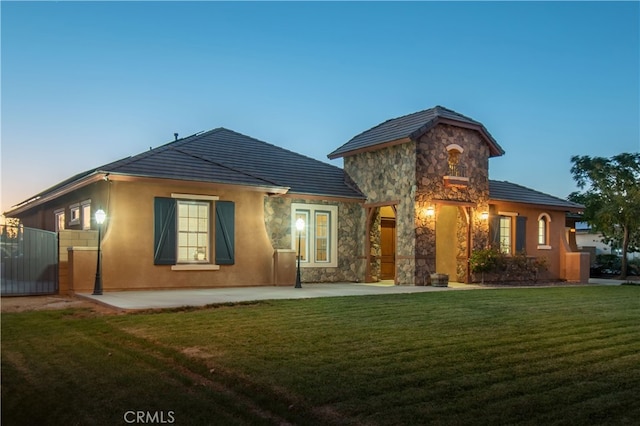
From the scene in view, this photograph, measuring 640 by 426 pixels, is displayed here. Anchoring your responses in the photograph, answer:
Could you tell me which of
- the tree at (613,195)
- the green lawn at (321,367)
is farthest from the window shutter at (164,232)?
the tree at (613,195)

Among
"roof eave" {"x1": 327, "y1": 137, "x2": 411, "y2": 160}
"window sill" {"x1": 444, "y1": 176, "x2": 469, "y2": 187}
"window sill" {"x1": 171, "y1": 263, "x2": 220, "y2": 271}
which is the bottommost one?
"window sill" {"x1": 171, "y1": 263, "x2": 220, "y2": 271}

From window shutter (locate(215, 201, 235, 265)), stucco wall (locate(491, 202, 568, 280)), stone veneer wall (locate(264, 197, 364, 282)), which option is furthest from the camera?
stucco wall (locate(491, 202, 568, 280))

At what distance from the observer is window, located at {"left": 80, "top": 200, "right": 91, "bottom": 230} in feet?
52.9

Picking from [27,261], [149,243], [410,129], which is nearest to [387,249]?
[410,129]

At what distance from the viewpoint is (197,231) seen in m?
15.9

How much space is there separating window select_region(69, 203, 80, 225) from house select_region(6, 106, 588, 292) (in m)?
0.04

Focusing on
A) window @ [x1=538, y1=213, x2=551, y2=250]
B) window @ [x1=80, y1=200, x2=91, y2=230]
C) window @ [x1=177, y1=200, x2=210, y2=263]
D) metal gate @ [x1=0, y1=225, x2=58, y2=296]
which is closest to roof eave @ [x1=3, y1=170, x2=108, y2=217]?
window @ [x1=80, y1=200, x2=91, y2=230]

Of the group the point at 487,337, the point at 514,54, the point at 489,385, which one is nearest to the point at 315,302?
the point at 487,337

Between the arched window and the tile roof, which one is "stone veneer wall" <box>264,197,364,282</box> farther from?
the arched window

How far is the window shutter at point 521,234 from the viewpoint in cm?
2141

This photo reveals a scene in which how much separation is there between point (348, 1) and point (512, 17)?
5.36 metres

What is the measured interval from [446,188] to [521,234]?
5180mm

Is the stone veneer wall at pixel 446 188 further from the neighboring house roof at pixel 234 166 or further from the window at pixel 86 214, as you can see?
the window at pixel 86 214

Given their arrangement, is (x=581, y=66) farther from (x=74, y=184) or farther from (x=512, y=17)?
(x=74, y=184)
